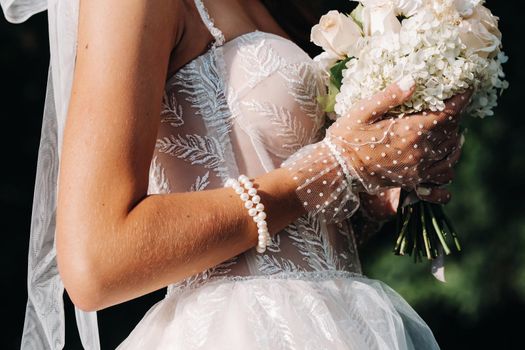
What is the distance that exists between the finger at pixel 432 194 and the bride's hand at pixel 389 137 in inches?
6.8

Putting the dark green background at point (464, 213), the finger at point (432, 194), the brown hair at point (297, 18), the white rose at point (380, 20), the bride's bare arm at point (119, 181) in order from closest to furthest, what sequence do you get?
the bride's bare arm at point (119, 181), the white rose at point (380, 20), the finger at point (432, 194), the brown hair at point (297, 18), the dark green background at point (464, 213)

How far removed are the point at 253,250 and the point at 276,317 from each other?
15 centimetres

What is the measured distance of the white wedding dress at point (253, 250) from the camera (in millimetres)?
1503

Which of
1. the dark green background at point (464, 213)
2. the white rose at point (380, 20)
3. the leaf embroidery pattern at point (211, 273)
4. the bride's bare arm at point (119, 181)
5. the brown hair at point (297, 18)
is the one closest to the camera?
the bride's bare arm at point (119, 181)

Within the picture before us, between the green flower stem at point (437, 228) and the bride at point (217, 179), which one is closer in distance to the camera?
the bride at point (217, 179)

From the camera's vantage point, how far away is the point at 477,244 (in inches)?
157

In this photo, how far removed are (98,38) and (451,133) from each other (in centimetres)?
77

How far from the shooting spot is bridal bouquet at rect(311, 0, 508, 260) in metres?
1.60

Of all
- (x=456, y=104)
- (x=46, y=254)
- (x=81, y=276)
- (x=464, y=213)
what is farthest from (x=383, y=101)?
(x=464, y=213)

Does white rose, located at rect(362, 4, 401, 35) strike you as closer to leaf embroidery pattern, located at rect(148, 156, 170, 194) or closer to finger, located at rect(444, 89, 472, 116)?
finger, located at rect(444, 89, 472, 116)

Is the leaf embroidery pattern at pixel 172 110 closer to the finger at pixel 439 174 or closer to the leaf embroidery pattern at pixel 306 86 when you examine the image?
the leaf embroidery pattern at pixel 306 86

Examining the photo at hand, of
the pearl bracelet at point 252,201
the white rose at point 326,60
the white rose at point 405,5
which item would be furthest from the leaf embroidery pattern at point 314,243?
the white rose at point 405,5

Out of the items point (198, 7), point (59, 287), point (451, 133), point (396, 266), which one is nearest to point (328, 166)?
point (451, 133)

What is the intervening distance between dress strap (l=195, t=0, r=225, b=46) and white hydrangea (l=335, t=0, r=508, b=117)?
269 mm
